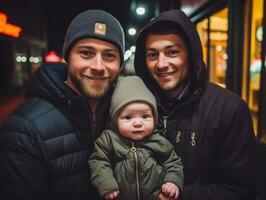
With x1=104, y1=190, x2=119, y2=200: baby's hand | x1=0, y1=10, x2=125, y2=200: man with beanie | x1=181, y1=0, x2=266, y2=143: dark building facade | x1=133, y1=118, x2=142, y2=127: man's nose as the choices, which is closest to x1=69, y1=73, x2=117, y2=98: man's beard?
x1=0, y1=10, x2=125, y2=200: man with beanie

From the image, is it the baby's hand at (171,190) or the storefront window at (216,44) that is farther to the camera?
the storefront window at (216,44)

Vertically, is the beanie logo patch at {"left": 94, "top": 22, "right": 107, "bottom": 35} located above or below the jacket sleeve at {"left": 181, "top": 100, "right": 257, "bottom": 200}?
above

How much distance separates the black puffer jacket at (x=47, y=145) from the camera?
2.05 meters

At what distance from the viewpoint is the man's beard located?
248cm

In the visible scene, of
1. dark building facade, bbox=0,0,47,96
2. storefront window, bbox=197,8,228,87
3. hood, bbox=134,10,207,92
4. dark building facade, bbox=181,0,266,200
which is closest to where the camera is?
hood, bbox=134,10,207,92

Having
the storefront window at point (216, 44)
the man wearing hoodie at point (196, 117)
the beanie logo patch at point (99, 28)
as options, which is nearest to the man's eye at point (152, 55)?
the man wearing hoodie at point (196, 117)

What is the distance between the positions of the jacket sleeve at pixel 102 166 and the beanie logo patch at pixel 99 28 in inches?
31.6

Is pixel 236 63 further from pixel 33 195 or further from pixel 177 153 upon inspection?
pixel 33 195

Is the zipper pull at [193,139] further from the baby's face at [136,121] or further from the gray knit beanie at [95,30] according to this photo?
the gray knit beanie at [95,30]

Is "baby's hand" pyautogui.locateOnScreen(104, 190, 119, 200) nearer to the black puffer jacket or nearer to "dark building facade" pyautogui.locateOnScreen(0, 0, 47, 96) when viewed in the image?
the black puffer jacket

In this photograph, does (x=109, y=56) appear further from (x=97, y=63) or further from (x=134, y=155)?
(x=134, y=155)

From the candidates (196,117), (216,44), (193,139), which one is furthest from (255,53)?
(193,139)

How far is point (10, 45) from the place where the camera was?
20.4 metres

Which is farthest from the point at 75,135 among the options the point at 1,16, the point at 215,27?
the point at 1,16
